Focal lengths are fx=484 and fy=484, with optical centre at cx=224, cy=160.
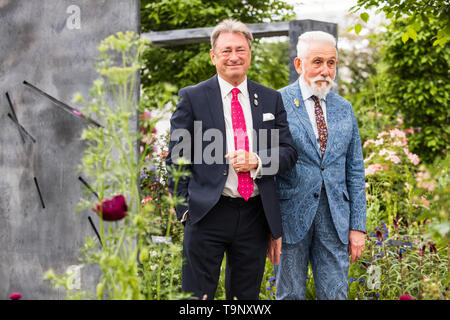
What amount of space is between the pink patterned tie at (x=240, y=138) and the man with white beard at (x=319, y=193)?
0.88 feet

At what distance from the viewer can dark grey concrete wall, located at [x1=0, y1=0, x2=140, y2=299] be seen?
9.08 ft

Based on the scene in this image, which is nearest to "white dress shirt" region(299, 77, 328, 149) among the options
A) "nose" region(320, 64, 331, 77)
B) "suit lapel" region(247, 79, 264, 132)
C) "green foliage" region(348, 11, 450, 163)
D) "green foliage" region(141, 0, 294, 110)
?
"nose" region(320, 64, 331, 77)

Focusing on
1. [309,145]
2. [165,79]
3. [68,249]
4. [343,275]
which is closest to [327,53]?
[309,145]

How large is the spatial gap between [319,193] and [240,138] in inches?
19.1

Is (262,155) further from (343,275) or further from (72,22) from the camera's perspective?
(72,22)

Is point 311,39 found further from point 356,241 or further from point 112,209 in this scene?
point 112,209

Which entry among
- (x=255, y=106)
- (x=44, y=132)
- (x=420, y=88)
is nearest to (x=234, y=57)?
(x=255, y=106)

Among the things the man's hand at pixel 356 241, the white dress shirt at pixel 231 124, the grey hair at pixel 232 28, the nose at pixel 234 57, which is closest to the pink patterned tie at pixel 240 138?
the white dress shirt at pixel 231 124

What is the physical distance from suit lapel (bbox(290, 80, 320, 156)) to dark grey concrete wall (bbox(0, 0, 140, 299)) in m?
1.01

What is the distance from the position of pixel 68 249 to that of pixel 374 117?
21.8ft

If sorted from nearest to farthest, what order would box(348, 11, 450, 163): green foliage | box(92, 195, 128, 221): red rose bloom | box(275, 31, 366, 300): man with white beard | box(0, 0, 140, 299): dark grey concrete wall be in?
box(92, 195, 128, 221): red rose bloom < box(275, 31, 366, 300): man with white beard < box(0, 0, 140, 299): dark grey concrete wall < box(348, 11, 450, 163): green foliage

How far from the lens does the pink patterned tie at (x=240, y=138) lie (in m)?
2.25

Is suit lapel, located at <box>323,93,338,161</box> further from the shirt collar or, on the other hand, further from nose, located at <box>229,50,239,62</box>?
nose, located at <box>229,50,239,62</box>

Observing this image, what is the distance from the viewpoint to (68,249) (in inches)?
109
